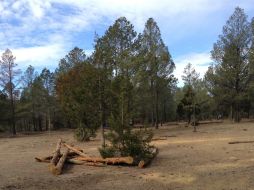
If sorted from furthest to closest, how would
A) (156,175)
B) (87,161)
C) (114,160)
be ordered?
(87,161) < (114,160) < (156,175)

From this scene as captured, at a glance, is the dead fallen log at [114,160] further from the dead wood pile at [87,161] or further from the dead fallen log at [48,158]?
the dead fallen log at [48,158]

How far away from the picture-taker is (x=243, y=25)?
58.2 m

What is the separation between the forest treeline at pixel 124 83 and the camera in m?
27.4

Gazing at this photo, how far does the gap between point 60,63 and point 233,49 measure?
26.5 meters

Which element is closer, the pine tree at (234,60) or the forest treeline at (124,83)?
the forest treeline at (124,83)

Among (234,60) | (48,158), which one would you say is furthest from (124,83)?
(234,60)

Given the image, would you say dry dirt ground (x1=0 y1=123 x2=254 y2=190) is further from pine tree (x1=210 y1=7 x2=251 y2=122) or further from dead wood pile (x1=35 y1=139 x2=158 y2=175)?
pine tree (x1=210 y1=7 x2=251 y2=122)

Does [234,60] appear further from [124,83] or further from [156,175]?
[156,175]

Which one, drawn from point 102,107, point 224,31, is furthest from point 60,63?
point 102,107

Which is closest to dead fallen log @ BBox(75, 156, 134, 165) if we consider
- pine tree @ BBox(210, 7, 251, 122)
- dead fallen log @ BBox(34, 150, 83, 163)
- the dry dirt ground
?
the dry dirt ground

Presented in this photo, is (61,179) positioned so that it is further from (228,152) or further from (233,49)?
(233,49)

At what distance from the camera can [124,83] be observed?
2266 cm

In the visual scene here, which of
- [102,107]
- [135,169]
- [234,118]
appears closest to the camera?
[135,169]

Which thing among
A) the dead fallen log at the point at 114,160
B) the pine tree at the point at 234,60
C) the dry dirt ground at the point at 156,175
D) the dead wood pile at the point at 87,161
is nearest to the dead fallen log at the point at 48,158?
the dead wood pile at the point at 87,161
